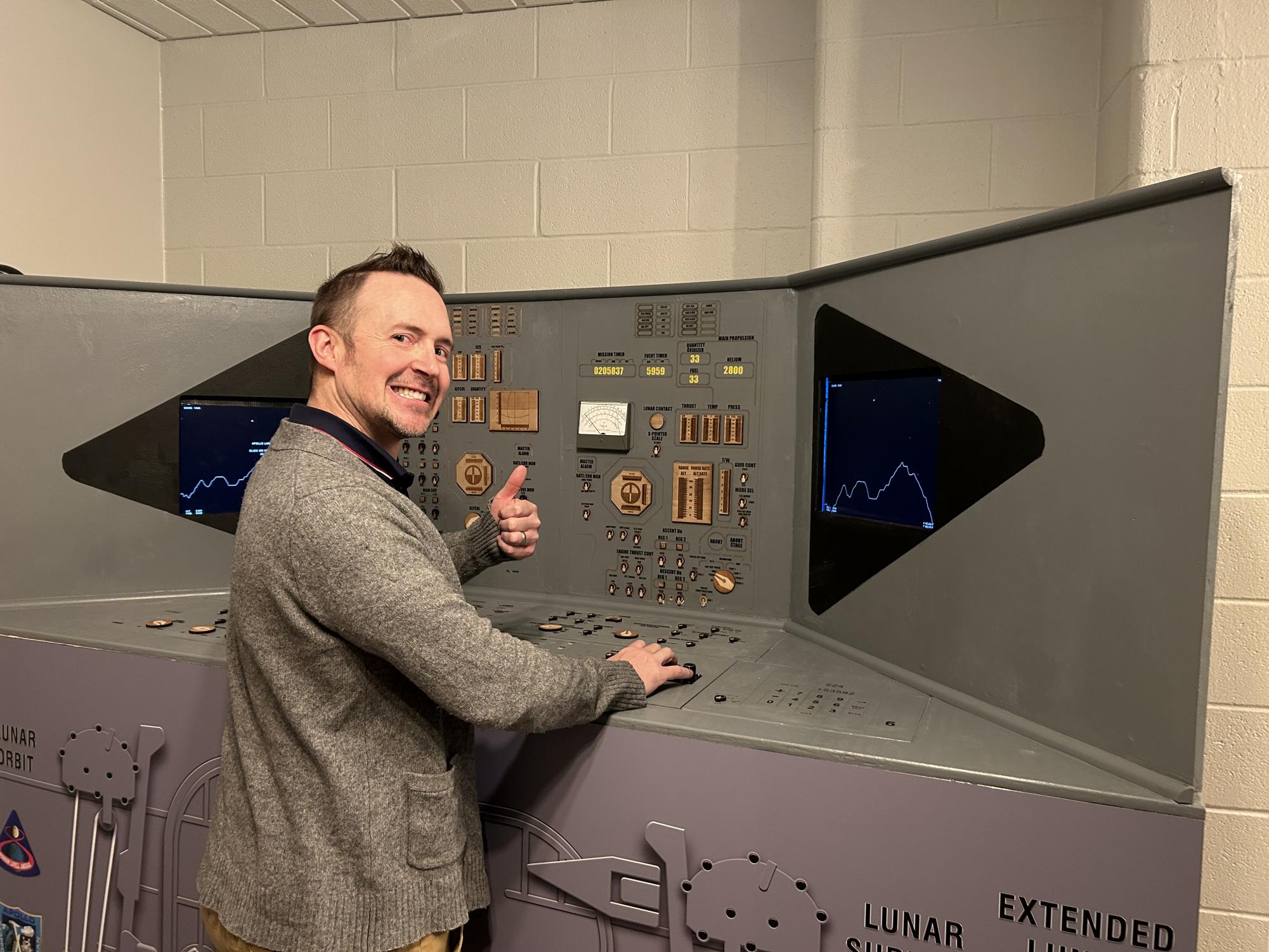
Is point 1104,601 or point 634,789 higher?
point 1104,601

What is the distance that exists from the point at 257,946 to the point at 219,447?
3.83 ft

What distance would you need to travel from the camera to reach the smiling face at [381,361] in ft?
3.84

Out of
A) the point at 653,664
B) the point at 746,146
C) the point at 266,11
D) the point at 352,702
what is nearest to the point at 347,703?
the point at 352,702

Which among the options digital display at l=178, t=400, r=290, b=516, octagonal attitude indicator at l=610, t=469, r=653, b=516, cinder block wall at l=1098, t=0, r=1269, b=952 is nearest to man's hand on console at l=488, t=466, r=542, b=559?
octagonal attitude indicator at l=610, t=469, r=653, b=516

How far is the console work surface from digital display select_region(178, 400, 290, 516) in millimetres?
214

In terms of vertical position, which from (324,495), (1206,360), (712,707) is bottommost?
(712,707)

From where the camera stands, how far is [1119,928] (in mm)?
953

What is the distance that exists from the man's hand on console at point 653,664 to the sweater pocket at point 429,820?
30 centimetres

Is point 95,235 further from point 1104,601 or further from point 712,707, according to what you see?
point 1104,601

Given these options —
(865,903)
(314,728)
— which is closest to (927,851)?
(865,903)

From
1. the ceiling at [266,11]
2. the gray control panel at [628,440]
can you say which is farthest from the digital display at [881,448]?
the ceiling at [266,11]

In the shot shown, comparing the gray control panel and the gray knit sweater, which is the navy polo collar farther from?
the gray control panel

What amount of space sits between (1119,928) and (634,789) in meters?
0.60

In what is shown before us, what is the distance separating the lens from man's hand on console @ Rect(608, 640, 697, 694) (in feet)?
4.15
